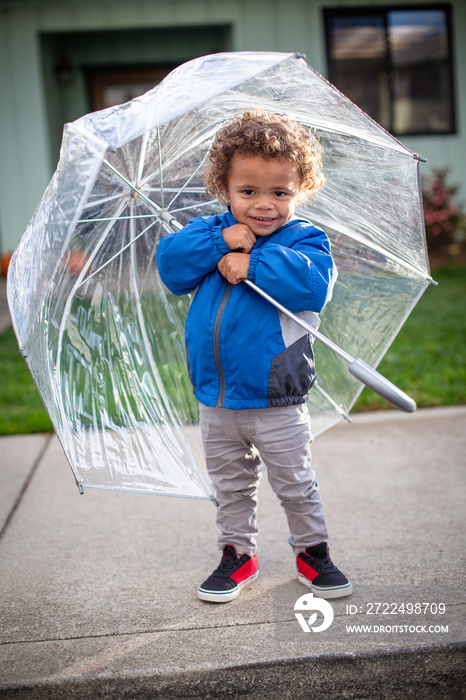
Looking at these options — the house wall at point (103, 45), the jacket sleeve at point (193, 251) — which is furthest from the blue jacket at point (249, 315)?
the house wall at point (103, 45)

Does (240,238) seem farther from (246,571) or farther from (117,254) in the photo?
(246,571)

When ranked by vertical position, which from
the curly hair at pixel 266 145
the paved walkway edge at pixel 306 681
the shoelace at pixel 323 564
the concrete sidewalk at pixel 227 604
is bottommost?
the paved walkway edge at pixel 306 681

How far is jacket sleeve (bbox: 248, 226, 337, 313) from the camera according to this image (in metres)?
2.10

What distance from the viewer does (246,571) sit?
2.44m

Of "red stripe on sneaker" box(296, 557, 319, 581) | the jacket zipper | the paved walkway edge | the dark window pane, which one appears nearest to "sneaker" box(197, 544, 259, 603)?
"red stripe on sneaker" box(296, 557, 319, 581)

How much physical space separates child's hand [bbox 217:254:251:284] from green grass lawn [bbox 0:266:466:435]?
7.65 feet

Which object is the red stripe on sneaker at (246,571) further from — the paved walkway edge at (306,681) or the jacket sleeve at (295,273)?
the jacket sleeve at (295,273)

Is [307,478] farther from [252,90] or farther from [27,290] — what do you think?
[252,90]

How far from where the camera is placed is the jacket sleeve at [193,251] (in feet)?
7.18

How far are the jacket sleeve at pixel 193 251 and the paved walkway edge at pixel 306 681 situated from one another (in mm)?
1207

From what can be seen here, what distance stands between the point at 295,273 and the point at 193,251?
1.11ft

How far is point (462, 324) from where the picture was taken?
20.0ft

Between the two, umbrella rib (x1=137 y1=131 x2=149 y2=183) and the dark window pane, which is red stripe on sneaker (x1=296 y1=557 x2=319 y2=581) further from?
the dark window pane

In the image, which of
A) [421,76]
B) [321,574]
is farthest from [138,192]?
[421,76]
